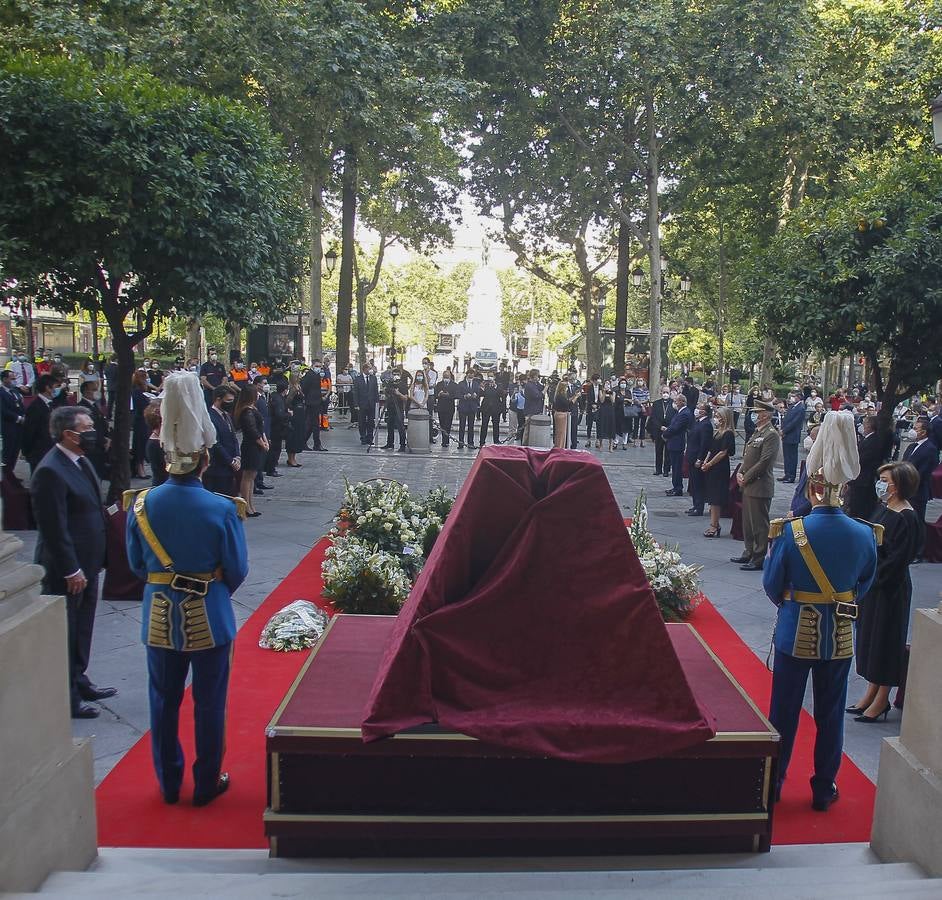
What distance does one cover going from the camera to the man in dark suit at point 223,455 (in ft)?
30.4

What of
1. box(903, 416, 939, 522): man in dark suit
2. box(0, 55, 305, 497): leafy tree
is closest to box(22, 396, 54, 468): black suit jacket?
box(0, 55, 305, 497): leafy tree

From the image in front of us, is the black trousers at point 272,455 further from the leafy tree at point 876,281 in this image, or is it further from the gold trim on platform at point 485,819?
the gold trim on platform at point 485,819

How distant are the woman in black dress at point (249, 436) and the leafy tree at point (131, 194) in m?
1.08

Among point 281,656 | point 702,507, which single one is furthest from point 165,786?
point 702,507

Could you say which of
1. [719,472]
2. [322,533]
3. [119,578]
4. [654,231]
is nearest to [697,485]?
[719,472]

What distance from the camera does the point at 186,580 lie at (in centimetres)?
412

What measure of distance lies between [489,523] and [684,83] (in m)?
23.3

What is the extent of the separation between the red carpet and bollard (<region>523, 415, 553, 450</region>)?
1429cm

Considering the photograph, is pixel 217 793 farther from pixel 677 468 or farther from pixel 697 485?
pixel 677 468

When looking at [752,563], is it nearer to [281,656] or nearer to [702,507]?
[702,507]

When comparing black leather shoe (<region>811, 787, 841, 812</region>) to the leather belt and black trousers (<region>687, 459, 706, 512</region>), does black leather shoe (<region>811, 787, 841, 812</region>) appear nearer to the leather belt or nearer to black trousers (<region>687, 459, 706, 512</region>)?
the leather belt

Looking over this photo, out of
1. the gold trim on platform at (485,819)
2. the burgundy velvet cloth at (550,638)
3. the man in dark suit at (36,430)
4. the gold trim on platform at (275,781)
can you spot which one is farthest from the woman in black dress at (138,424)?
the burgundy velvet cloth at (550,638)

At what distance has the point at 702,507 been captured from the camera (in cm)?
1316

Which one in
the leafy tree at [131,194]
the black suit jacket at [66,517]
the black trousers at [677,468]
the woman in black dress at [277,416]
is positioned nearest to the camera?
the black suit jacket at [66,517]
